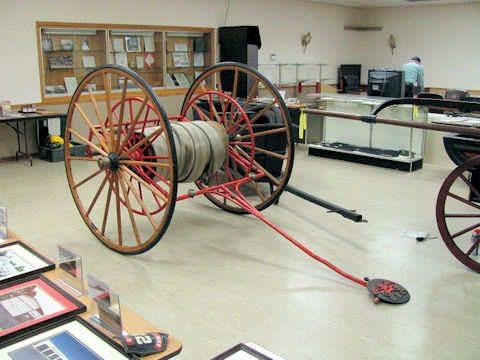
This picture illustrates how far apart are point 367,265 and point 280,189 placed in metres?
1.05

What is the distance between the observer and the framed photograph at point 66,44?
8344 millimetres

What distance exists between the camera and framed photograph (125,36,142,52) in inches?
359

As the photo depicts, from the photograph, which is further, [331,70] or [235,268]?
[331,70]

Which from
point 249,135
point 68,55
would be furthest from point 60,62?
point 249,135

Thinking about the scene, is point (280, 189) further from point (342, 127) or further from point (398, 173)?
point (342, 127)

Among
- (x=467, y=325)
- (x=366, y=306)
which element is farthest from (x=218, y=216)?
(x=467, y=325)

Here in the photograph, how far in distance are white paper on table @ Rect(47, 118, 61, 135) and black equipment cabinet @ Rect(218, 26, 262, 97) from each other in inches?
118

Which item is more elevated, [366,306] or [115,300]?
[115,300]

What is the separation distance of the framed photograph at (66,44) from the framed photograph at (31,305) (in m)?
7.00

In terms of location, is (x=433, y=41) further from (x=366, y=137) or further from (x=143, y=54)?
(x=143, y=54)

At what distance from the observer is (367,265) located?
159 inches

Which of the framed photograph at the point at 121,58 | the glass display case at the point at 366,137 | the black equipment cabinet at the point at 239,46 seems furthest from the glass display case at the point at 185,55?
the glass display case at the point at 366,137

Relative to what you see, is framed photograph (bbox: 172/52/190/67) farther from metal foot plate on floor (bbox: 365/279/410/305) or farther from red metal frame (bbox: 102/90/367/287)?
metal foot plate on floor (bbox: 365/279/410/305)

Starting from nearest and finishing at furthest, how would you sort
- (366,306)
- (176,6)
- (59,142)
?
(366,306) → (59,142) → (176,6)
